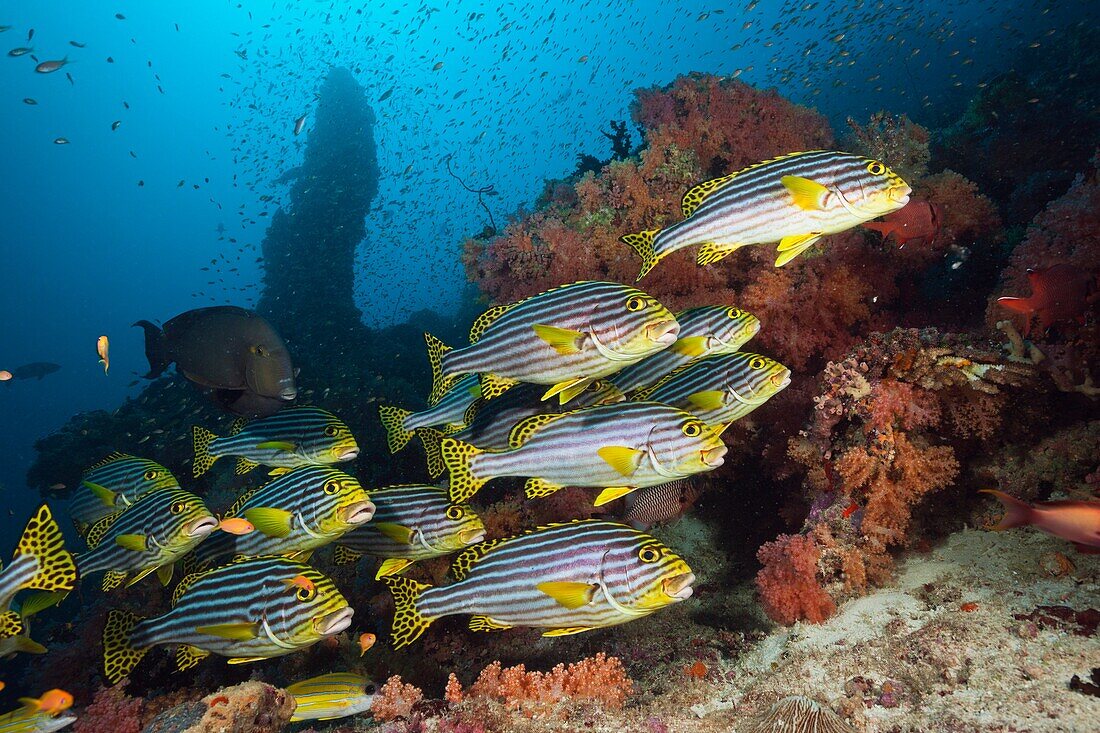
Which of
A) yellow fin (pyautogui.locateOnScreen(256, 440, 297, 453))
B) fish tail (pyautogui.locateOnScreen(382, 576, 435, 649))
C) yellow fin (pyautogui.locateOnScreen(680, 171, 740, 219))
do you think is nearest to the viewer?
fish tail (pyautogui.locateOnScreen(382, 576, 435, 649))

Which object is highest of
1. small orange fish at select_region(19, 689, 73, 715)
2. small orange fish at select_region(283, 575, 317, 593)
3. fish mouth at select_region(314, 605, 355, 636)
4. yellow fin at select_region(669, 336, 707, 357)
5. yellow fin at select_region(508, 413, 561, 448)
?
yellow fin at select_region(669, 336, 707, 357)

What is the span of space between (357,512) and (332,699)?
4.42 feet

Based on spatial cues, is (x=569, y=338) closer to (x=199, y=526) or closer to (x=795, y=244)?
(x=795, y=244)

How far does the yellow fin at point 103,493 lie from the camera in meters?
4.89

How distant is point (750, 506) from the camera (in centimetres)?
558

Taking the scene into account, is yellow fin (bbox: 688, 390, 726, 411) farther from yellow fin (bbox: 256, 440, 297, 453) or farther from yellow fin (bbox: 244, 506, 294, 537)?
yellow fin (bbox: 256, 440, 297, 453)

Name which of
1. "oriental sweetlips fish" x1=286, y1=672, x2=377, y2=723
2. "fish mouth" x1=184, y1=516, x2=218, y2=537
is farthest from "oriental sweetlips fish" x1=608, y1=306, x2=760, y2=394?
"fish mouth" x1=184, y1=516, x2=218, y2=537

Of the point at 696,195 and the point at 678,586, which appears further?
the point at 696,195

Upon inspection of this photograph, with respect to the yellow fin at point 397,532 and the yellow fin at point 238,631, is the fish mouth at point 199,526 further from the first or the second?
the yellow fin at point 397,532

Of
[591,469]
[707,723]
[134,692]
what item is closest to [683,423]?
[591,469]

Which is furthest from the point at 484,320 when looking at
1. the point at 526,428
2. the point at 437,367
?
the point at 526,428

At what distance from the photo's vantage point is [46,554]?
337 cm

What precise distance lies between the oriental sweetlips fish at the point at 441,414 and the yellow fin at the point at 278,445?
88 centimetres

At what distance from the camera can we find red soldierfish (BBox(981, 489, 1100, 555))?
2250 millimetres
